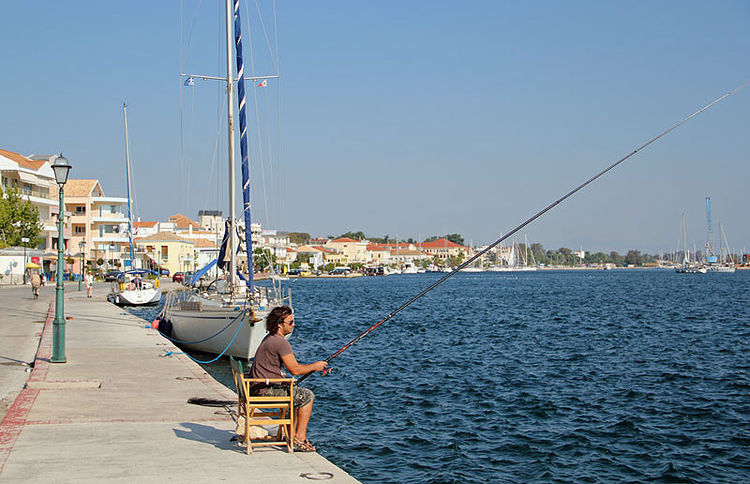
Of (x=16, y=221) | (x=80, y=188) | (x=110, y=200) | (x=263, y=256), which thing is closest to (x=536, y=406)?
(x=263, y=256)

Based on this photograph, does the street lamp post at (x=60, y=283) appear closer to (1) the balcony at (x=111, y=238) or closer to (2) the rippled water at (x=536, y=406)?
(2) the rippled water at (x=536, y=406)

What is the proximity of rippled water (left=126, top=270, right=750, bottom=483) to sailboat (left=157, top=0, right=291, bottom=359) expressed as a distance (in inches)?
54.1

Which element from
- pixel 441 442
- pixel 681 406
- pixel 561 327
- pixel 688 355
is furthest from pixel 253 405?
pixel 561 327

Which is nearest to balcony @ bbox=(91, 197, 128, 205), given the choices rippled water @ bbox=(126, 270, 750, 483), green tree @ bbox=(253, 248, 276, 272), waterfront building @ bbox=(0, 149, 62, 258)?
waterfront building @ bbox=(0, 149, 62, 258)

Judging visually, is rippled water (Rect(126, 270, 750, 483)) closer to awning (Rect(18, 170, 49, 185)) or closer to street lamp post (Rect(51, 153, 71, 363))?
street lamp post (Rect(51, 153, 71, 363))

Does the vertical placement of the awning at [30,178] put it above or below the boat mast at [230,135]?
above

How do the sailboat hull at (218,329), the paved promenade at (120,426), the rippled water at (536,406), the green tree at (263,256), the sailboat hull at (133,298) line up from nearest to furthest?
the paved promenade at (120,426), the rippled water at (536,406), the sailboat hull at (218,329), the green tree at (263,256), the sailboat hull at (133,298)

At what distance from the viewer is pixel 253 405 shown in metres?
8.49

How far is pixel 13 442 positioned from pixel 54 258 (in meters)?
65.7

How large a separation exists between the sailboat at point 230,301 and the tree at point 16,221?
42.0 meters

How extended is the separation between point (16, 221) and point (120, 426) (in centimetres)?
6086

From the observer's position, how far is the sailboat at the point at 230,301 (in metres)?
21.8

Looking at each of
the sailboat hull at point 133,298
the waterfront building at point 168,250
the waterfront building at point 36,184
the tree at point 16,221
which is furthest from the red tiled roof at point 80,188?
the sailboat hull at point 133,298

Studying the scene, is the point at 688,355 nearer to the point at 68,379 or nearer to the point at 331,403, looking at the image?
the point at 331,403
